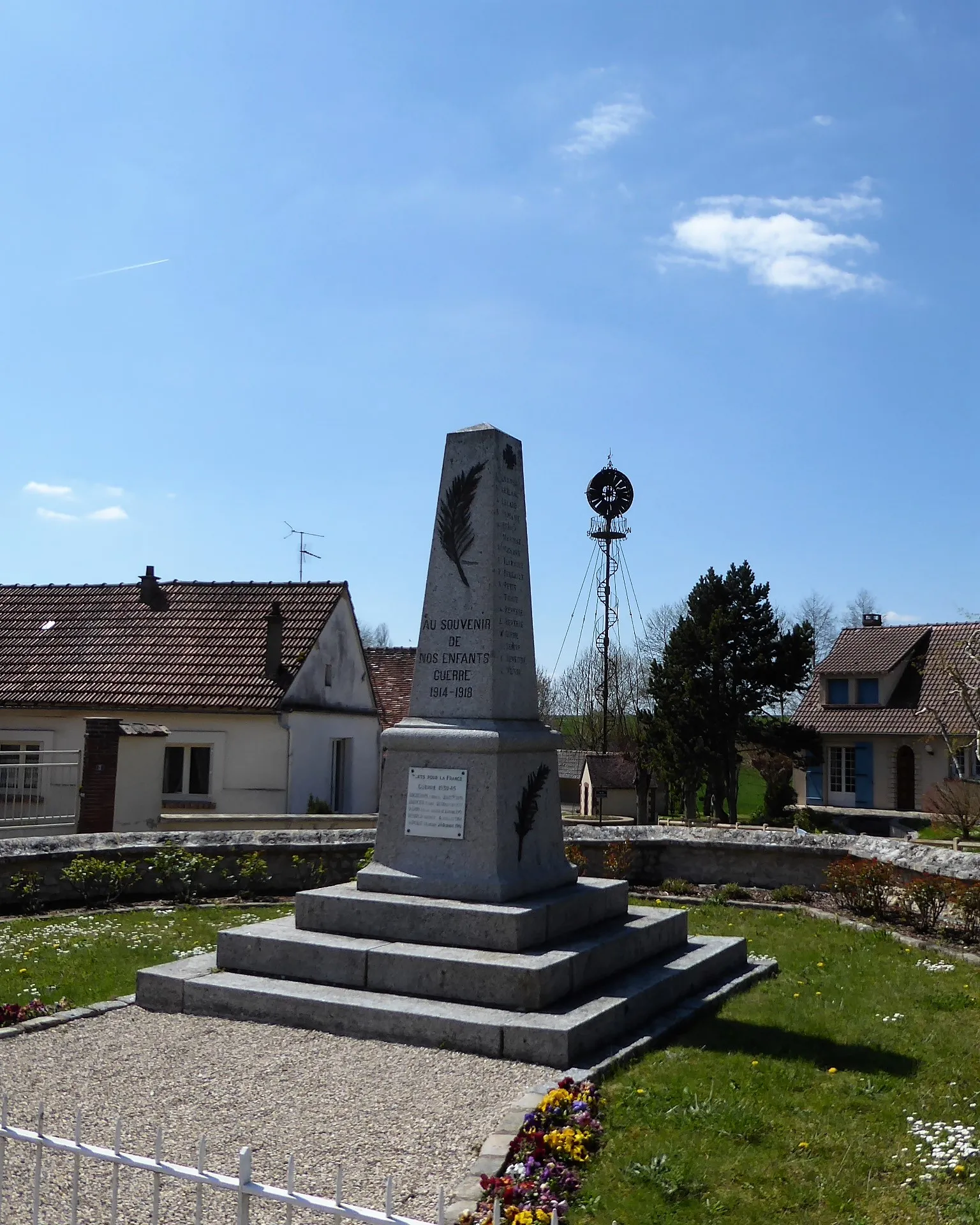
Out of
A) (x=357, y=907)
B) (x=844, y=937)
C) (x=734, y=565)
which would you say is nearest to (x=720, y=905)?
(x=844, y=937)

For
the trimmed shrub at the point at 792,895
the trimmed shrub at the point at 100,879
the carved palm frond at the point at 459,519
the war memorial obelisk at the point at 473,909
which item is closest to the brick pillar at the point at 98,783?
the trimmed shrub at the point at 100,879

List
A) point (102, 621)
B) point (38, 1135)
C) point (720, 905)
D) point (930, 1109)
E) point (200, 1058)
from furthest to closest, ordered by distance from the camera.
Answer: point (102, 621) → point (720, 905) → point (200, 1058) → point (930, 1109) → point (38, 1135)

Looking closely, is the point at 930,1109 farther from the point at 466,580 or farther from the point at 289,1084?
the point at 466,580

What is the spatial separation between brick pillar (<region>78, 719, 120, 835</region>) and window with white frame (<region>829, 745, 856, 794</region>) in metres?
31.7

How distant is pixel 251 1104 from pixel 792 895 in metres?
8.32

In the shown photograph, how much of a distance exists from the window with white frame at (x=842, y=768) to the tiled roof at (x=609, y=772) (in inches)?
348

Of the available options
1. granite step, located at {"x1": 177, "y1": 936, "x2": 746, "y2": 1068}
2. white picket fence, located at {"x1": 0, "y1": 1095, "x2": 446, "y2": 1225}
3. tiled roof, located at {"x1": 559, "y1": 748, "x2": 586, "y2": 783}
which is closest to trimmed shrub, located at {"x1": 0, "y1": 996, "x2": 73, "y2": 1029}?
granite step, located at {"x1": 177, "y1": 936, "x2": 746, "y2": 1068}

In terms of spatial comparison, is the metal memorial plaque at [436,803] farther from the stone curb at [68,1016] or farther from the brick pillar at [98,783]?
the brick pillar at [98,783]

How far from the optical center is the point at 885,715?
1559 inches

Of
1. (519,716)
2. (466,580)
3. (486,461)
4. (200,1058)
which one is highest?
(486,461)

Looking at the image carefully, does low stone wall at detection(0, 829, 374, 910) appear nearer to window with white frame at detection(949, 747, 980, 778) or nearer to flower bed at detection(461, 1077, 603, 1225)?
flower bed at detection(461, 1077, 603, 1225)

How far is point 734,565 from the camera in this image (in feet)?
124

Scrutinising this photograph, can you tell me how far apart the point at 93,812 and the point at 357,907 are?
883 cm

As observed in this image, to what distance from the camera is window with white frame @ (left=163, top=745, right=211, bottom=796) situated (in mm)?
21969
